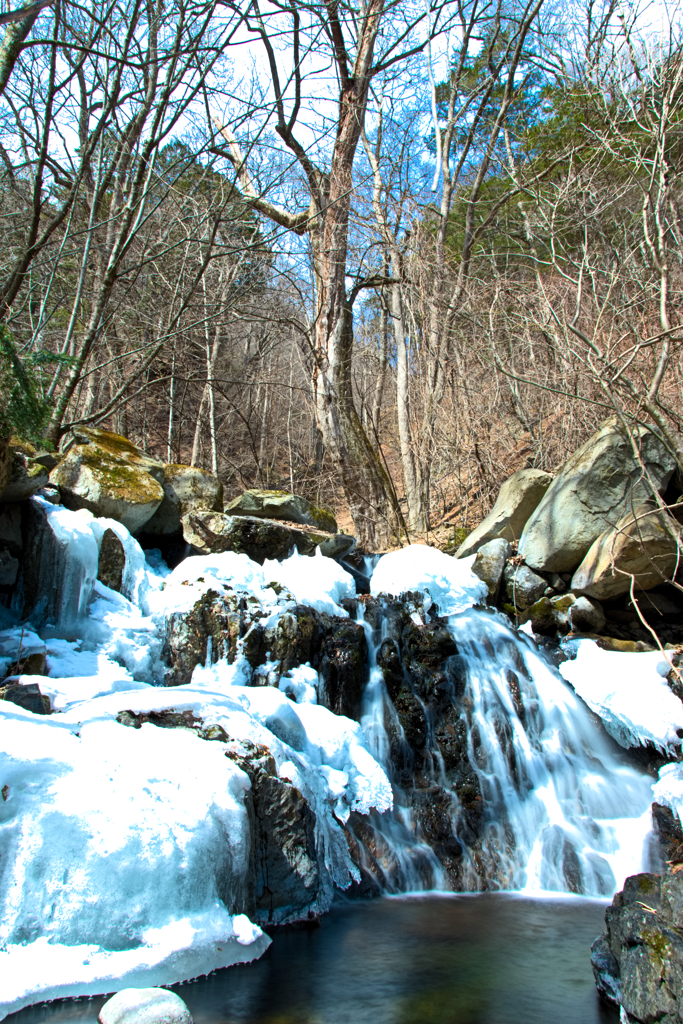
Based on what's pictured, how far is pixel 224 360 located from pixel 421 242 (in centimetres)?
517

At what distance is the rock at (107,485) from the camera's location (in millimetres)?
6875

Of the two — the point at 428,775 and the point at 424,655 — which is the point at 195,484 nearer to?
the point at 424,655

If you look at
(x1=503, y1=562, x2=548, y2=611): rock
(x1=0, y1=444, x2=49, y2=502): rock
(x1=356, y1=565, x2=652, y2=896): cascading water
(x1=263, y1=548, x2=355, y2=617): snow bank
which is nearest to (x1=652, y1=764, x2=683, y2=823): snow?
(x1=356, y1=565, x2=652, y2=896): cascading water

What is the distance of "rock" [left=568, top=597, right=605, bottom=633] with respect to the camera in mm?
6977

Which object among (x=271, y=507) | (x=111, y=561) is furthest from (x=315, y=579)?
(x=111, y=561)

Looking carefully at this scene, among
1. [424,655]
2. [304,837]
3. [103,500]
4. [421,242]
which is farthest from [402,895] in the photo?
[421,242]

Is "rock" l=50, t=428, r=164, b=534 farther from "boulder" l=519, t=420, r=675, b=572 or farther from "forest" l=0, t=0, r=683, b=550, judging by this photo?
"boulder" l=519, t=420, r=675, b=572

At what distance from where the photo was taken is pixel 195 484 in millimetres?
7969

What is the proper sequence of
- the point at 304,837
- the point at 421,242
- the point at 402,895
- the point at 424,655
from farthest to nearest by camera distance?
the point at 421,242, the point at 424,655, the point at 402,895, the point at 304,837

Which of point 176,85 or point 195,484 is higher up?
point 176,85

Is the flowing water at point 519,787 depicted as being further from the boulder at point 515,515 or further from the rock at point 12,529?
the rock at point 12,529

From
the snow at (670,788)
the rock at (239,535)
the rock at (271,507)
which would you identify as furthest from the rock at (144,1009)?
the rock at (271,507)

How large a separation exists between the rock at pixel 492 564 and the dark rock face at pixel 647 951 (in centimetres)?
427

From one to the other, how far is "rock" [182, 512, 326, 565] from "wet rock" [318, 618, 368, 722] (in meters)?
1.63
